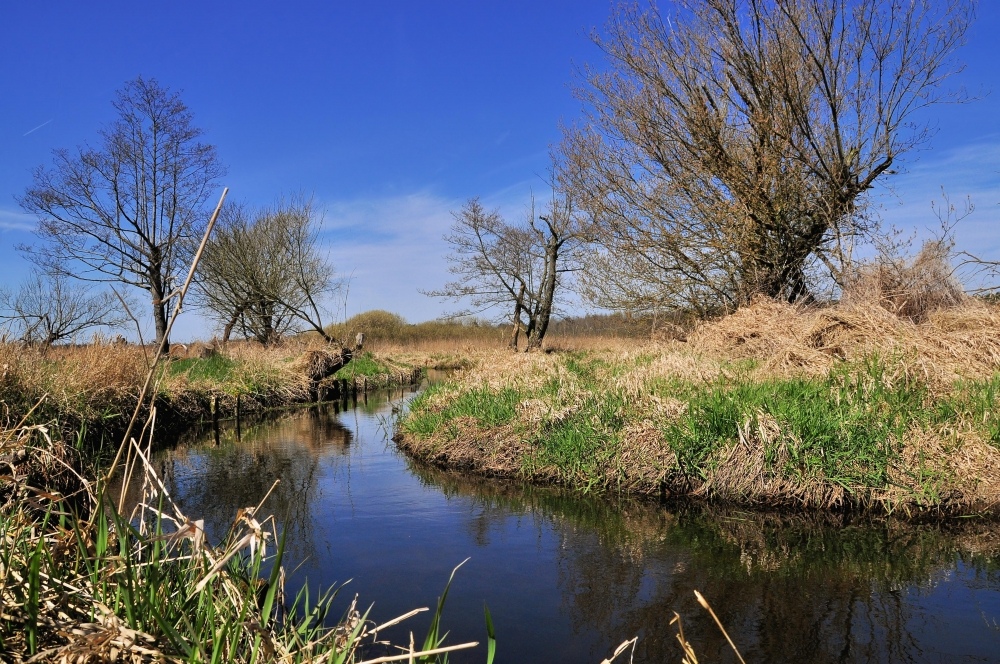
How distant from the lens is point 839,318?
905cm

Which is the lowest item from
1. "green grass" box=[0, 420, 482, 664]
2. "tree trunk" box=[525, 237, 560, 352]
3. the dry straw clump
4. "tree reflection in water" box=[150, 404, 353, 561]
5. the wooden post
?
"tree reflection in water" box=[150, 404, 353, 561]

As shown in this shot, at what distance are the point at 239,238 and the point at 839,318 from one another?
72.5ft

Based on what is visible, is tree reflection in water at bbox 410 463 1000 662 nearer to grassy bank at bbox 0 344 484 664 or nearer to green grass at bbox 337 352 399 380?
grassy bank at bbox 0 344 484 664

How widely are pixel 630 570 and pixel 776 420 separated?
2319mm

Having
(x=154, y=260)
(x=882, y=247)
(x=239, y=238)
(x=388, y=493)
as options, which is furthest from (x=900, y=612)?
(x=239, y=238)

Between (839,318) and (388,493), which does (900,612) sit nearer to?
(388,493)

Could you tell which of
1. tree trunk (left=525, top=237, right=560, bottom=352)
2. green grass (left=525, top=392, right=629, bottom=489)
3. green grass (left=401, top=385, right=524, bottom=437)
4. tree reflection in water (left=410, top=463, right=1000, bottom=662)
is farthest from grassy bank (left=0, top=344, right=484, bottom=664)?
tree trunk (left=525, top=237, right=560, bottom=352)

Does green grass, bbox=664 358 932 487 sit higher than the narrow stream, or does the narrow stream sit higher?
green grass, bbox=664 358 932 487

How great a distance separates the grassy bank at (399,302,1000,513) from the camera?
5695 mm

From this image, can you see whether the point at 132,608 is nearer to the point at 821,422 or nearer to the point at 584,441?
the point at 584,441

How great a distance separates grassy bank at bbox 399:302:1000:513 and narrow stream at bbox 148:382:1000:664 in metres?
0.32

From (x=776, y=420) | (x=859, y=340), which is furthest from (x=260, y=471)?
(x=859, y=340)

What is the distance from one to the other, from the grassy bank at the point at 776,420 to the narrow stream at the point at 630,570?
320 mm

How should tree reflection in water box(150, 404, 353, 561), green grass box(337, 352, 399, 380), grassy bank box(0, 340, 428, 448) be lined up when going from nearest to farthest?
tree reflection in water box(150, 404, 353, 561)
grassy bank box(0, 340, 428, 448)
green grass box(337, 352, 399, 380)
